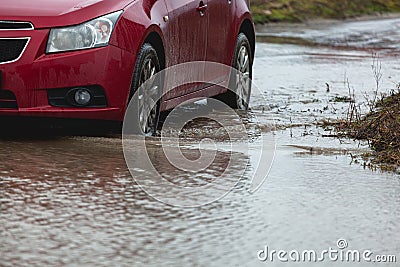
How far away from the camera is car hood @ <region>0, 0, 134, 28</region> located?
7.34 m

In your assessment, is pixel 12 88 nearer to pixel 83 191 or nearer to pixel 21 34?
pixel 21 34

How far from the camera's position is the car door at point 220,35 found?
924 centimetres

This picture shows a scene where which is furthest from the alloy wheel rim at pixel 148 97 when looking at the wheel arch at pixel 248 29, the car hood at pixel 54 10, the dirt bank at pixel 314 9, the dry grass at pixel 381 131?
the dirt bank at pixel 314 9

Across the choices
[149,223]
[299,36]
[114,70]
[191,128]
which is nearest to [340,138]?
[191,128]

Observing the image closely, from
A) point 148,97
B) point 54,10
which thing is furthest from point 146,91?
point 54,10

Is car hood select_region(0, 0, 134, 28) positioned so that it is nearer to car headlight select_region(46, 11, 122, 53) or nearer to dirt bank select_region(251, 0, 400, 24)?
car headlight select_region(46, 11, 122, 53)

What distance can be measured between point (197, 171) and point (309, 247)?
1.80m

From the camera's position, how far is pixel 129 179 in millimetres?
6305

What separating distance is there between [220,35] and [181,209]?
13.5ft

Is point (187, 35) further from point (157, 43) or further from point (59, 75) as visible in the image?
point (59, 75)

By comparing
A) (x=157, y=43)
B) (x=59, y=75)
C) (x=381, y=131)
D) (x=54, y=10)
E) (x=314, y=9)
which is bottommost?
(x=381, y=131)

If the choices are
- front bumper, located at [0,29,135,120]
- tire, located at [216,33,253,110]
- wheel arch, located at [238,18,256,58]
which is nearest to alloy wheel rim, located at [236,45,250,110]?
tire, located at [216,33,253,110]

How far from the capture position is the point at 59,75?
7.34 m

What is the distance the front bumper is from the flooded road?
0.22 metres
